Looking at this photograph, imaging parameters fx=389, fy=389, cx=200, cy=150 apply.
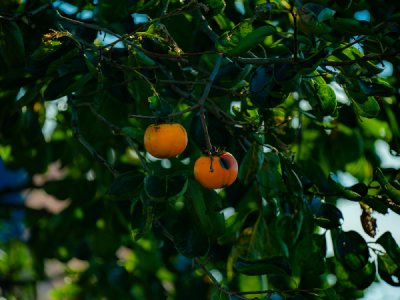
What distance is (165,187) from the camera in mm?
718

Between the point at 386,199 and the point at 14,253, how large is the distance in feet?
9.18

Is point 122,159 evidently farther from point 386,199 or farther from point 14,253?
point 14,253

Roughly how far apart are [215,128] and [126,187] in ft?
1.44

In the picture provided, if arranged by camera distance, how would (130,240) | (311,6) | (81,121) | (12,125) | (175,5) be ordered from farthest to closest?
(130,240), (81,121), (12,125), (175,5), (311,6)

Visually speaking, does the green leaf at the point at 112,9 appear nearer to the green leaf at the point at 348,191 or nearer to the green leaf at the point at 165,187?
the green leaf at the point at 165,187

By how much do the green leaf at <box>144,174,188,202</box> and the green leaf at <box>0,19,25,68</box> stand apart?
1.92 feet

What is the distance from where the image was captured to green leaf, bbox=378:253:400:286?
1.06 m

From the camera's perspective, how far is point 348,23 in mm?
757

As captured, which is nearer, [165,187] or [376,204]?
[165,187]

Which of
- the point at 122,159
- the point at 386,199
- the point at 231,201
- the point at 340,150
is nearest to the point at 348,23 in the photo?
the point at 386,199

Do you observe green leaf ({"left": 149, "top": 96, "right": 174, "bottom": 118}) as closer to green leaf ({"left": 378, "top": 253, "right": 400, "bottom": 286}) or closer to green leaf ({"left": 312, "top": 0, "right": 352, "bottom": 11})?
green leaf ({"left": 312, "top": 0, "right": 352, "bottom": 11})

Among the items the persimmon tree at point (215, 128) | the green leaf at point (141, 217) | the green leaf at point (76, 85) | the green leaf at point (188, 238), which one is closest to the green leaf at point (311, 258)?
the persimmon tree at point (215, 128)

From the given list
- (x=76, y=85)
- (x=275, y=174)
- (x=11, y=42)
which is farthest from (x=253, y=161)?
(x=11, y=42)

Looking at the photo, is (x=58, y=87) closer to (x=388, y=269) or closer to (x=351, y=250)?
(x=351, y=250)
